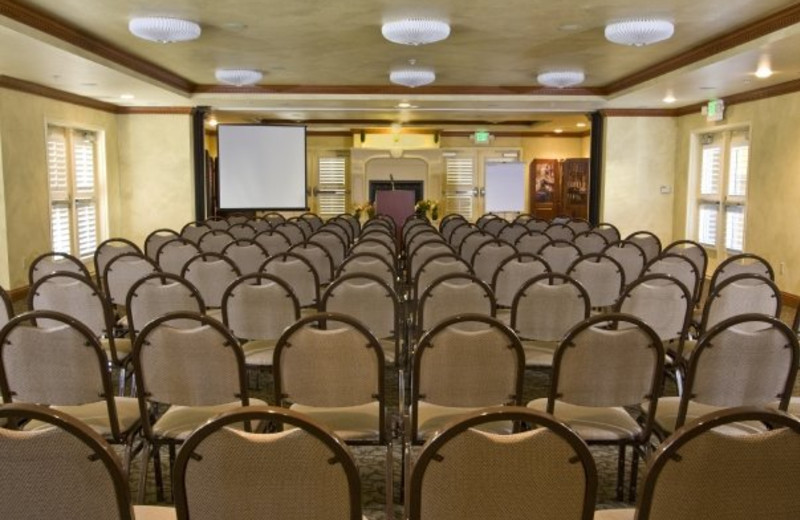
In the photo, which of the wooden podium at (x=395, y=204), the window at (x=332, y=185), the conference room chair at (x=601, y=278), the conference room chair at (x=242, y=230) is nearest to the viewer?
the conference room chair at (x=601, y=278)

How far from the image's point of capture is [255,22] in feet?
24.4

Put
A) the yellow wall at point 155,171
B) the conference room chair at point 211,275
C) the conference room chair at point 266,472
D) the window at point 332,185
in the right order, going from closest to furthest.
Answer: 1. the conference room chair at point 266,472
2. the conference room chair at point 211,275
3. the yellow wall at point 155,171
4. the window at point 332,185

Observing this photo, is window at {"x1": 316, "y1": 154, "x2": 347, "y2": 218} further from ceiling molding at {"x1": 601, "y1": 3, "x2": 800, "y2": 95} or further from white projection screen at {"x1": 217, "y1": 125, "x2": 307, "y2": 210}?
ceiling molding at {"x1": 601, "y1": 3, "x2": 800, "y2": 95}

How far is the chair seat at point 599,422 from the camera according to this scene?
3.05 meters

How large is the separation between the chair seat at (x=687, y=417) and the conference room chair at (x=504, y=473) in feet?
5.17

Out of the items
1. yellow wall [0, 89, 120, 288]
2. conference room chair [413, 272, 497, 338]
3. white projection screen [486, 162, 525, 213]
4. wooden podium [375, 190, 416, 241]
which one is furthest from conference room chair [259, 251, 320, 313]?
white projection screen [486, 162, 525, 213]

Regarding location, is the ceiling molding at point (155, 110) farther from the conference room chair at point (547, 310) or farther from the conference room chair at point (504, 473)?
the conference room chair at point (504, 473)

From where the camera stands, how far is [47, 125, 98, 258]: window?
11.4 metres

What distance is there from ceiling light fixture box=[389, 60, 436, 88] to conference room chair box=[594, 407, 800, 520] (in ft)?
29.6

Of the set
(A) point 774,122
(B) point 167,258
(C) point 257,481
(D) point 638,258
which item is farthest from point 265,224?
(C) point 257,481

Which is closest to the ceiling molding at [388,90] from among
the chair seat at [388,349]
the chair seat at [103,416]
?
the chair seat at [388,349]

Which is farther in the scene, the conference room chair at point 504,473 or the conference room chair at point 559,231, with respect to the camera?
the conference room chair at point 559,231

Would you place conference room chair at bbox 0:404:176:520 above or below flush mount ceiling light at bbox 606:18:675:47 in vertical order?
below

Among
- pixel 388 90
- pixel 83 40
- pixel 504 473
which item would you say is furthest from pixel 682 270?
pixel 388 90
